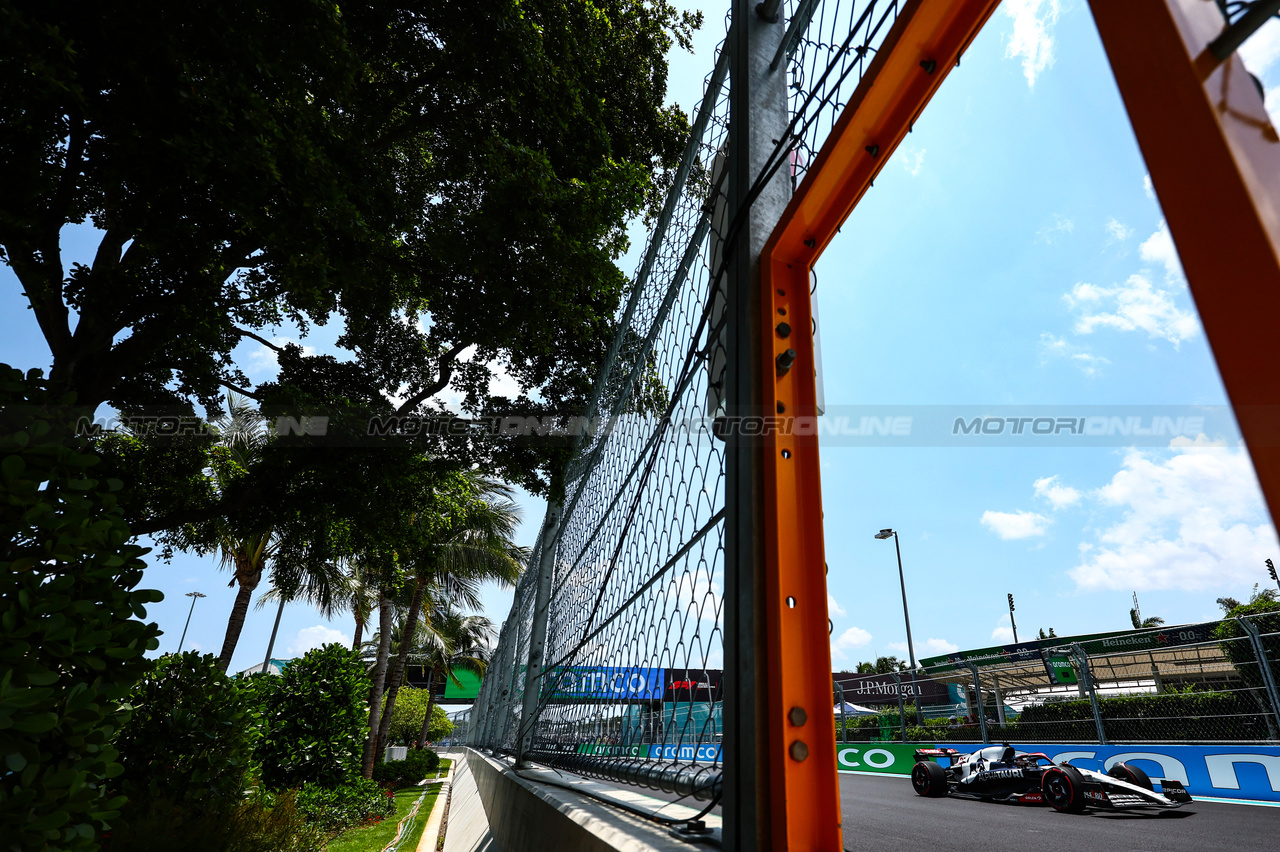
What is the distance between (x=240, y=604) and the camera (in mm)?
16422

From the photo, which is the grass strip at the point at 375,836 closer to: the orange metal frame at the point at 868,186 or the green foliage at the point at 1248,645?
the orange metal frame at the point at 868,186

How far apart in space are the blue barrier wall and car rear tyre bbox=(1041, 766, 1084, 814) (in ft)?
6.25

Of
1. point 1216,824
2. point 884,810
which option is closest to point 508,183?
point 884,810

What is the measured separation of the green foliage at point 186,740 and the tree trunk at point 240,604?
13842 millimetres

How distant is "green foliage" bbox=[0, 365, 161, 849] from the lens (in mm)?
1797

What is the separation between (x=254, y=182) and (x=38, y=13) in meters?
1.37

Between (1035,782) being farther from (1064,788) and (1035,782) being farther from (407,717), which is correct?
(407,717)

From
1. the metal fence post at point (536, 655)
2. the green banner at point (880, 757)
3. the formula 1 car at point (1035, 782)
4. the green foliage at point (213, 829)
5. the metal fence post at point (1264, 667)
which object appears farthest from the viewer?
the green banner at point (880, 757)

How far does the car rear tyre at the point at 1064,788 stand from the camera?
22.4 feet

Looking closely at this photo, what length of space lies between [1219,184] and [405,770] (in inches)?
1004

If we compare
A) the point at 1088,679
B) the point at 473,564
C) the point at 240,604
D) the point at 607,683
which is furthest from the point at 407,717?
the point at 607,683

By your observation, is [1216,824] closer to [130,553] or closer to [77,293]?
[130,553]

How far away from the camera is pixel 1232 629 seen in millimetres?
10430

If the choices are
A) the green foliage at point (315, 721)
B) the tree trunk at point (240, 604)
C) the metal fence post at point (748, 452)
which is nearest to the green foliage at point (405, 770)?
the tree trunk at point (240, 604)
